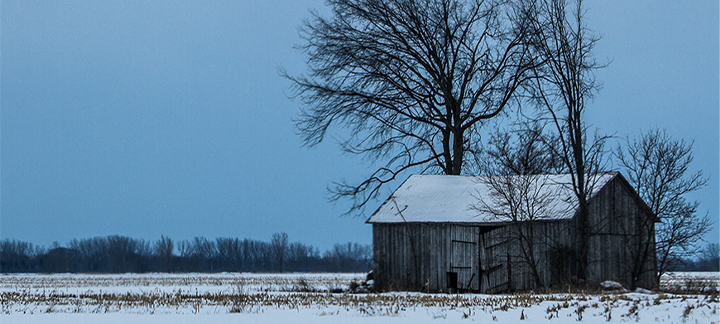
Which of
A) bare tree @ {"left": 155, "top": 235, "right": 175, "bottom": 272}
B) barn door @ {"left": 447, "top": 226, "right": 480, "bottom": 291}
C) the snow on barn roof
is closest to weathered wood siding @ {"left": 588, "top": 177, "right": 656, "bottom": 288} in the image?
the snow on barn roof

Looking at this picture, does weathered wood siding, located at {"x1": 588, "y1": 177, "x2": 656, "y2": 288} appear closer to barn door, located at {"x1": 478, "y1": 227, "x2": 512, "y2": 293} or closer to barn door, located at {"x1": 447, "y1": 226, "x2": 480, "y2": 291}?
barn door, located at {"x1": 478, "y1": 227, "x2": 512, "y2": 293}

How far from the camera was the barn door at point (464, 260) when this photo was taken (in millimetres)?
21672

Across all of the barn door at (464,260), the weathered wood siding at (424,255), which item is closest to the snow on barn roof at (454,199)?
the weathered wood siding at (424,255)

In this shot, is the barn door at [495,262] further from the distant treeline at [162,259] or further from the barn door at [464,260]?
the distant treeline at [162,259]

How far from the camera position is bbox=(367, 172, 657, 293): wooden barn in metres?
21.1

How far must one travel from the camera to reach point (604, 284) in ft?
64.3

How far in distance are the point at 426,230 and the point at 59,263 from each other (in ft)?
347

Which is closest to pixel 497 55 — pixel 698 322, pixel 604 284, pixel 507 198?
pixel 507 198

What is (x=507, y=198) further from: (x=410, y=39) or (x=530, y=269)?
(x=410, y=39)

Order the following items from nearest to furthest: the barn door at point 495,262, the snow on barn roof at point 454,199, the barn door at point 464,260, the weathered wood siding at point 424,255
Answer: the barn door at point 495,262 < the snow on barn roof at point 454,199 < the barn door at point 464,260 < the weathered wood siding at point 424,255

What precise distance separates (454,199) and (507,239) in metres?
2.43

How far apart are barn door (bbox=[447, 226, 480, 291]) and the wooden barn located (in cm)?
3

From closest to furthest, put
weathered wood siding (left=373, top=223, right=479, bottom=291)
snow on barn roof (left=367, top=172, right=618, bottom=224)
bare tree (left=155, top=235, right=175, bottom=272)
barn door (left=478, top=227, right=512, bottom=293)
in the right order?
barn door (left=478, top=227, right=512, bottom=293) → snow on barn roof (left=367, top=172, right=618, bottom=224) → weathered wood siding (left=373, top=223, right=479, bottom=291) → bare tree (left=155, top=235, right=175, bottom=272)

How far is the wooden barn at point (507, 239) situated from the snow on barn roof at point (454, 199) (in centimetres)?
3
